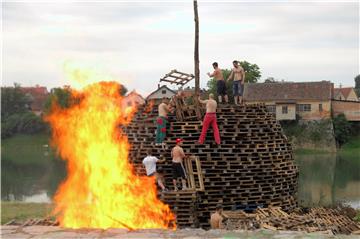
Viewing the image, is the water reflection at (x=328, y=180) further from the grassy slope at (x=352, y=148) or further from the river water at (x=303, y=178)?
the grassy slope at (x=352, y=148)

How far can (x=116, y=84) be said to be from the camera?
48.4 ft

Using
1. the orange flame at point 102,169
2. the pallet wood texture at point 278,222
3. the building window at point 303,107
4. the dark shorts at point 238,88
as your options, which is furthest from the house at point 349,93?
the orange flame at point 102,169

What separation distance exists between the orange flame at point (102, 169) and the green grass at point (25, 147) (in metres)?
35.1

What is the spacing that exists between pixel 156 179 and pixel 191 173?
914mm

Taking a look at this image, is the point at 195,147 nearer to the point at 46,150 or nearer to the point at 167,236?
the point at 167,236

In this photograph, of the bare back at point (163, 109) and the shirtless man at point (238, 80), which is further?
the shirtless man at point (238, 80)

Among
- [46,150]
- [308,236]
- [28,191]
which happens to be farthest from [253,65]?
[308,236]

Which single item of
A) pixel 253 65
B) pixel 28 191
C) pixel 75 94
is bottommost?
pixel 28 191

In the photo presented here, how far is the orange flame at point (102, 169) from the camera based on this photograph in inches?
474

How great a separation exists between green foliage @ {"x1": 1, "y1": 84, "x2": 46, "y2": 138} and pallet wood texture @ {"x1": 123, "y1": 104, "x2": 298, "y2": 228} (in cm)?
4858

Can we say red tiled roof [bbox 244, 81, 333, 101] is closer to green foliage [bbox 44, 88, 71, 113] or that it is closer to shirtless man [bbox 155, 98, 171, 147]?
green foliage [bbox 44, 88, 71, 113]

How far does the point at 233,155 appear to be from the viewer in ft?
43.7

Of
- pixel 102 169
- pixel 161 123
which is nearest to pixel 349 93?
pixel 161 123

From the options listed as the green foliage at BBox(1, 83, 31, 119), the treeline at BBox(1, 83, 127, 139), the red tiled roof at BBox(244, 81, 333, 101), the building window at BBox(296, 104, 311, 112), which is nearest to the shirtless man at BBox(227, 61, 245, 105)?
the red tiled roof at BBox(244, 81, 333, 101)
